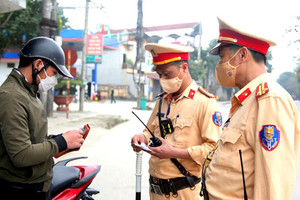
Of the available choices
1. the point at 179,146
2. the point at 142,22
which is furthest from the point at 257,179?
the point at 142,22

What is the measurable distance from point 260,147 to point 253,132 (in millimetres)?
99

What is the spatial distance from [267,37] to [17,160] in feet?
5.11

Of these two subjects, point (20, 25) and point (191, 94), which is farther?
point (20, 25)

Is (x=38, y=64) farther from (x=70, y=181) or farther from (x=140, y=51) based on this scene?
(x=140, y=51)

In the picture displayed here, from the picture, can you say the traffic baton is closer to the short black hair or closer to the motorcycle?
the motorcycle

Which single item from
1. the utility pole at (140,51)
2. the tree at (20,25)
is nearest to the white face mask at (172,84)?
the tree at (20,25)

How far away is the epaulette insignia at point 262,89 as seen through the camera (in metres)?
1.41

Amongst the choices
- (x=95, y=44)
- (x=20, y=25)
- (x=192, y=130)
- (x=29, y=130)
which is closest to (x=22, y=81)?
(x=29, y=130)

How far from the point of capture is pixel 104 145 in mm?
7809

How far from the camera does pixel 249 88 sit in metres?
1.57

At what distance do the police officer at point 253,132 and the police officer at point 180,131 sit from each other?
570 millimetres

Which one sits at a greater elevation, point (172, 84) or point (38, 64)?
point (38, 64)

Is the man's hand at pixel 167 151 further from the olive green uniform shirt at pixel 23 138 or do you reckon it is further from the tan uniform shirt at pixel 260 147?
the olive green uniform shirt at pixel 23 138

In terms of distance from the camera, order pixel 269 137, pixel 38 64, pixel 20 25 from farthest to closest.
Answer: pixel 20 25
pixel 38 64
pixel 269 137
